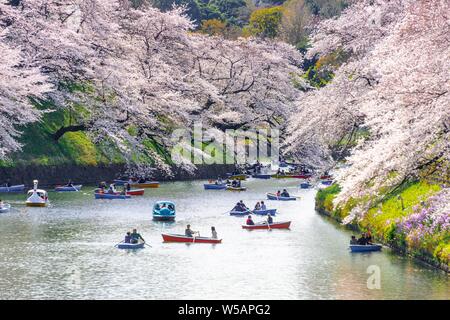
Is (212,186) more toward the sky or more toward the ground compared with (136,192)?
more toward the sky

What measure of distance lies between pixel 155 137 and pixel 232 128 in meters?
13.4

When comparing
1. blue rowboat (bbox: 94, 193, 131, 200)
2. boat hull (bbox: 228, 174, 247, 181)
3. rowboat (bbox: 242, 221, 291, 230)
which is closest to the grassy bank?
rowboat (bbox: 242, 221, 291, 230)

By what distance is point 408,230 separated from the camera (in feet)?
119

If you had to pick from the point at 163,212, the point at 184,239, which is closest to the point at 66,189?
the point at 163,212

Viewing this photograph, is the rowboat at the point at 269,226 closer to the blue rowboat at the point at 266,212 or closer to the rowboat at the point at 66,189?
the blue rowboat at the point at 266,212

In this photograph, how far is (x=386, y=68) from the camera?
1364 inches

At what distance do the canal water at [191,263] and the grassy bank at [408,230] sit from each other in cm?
70

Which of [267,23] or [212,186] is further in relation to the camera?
[267,23]

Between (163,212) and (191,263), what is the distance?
14.8m

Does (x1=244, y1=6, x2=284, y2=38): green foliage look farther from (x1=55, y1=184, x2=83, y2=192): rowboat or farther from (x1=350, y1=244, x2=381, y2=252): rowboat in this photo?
(x1=350, y1=244, x2=381, y2=252): rowboat

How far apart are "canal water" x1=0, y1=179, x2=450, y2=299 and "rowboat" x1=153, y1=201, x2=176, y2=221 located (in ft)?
2.29

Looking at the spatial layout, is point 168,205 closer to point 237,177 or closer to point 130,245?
point 130,245

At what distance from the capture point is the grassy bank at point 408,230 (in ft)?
107

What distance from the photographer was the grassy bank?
107 feet
